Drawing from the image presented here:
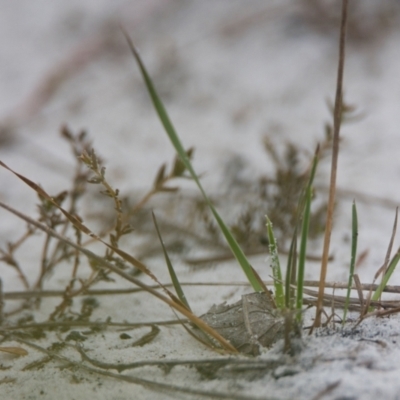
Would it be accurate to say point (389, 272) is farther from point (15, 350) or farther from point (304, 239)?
point (15, 350)

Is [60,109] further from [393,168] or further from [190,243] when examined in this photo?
[393,168]

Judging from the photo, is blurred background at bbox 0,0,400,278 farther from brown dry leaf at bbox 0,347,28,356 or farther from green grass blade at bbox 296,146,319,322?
green grass blade at bbox 296,146,319,322

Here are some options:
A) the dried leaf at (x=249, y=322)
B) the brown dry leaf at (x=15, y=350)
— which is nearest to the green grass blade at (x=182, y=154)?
the dried leaf at (x=249, y=322)

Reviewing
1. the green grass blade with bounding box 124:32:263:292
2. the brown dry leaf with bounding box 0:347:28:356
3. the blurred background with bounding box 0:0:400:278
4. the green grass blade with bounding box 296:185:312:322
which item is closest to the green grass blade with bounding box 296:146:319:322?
the green grass blade with bounding box 296:185:312:322

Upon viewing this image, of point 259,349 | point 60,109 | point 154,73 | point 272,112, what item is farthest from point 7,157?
point 259,349

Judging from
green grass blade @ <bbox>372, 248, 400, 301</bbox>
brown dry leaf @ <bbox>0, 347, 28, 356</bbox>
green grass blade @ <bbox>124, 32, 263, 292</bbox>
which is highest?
green grass blade @ <bbox>124, 32, 263, 292</bbox>

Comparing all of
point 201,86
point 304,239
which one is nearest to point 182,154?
point 304,239

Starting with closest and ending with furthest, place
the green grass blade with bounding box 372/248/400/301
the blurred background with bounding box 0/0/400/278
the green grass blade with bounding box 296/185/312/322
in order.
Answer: the green grass blade with bounding box 296/185/312/322, the green grass blade with bounding box 372/248/400/301, the blurred background with bounding box 0/0/400/278
